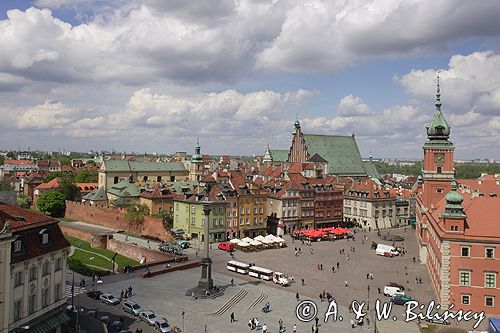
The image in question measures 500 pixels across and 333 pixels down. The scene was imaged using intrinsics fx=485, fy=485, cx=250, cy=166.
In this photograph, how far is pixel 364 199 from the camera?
4085 inches

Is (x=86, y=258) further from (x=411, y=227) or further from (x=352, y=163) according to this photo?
(x=352, y=163)

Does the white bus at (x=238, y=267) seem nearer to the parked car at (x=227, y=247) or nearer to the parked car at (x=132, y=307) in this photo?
the parked car at (x=227, y=247)

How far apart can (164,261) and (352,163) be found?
8033 centimetres

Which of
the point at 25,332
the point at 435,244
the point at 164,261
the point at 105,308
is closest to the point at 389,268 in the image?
the point at 435,244

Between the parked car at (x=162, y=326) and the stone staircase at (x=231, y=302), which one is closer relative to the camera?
the parked car at (x=162, y=326)

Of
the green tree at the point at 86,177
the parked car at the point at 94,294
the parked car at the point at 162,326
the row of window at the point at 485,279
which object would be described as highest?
the green tree at the point at 86,177

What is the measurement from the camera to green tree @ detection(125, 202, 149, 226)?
86875 millimetres

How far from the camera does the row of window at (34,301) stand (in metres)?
32.6

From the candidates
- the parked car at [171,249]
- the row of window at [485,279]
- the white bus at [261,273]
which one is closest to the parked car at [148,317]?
the white bus at [261,273]

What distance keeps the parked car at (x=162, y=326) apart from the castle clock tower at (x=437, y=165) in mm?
51045

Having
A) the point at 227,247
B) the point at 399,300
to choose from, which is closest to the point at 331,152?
the point at 227,247

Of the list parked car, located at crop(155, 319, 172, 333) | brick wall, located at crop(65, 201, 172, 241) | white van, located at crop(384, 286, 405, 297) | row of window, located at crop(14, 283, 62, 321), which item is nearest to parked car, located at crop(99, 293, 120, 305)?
parked car, located at crop(155, 319, 172, 333)

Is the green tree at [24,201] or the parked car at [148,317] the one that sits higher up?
the green tree at [24,201]

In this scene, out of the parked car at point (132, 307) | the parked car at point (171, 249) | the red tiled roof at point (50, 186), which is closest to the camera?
the parked car at point (132, 307)
